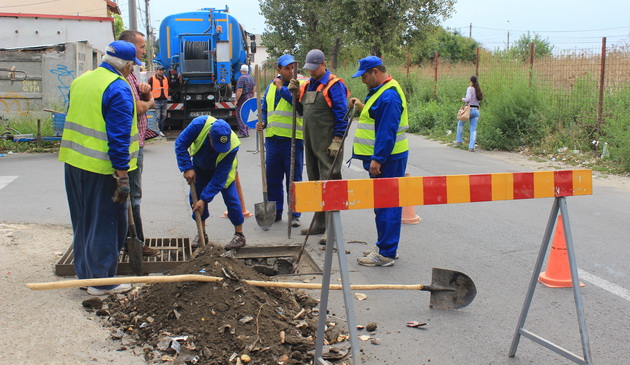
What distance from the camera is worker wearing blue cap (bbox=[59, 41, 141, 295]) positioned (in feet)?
15.3

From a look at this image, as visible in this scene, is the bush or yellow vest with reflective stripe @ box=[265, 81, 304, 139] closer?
yellow vest with reflective stripe @ box=[265, 81, 304, 139]

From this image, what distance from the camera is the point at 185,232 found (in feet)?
23.5

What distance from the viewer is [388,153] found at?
18.6ft

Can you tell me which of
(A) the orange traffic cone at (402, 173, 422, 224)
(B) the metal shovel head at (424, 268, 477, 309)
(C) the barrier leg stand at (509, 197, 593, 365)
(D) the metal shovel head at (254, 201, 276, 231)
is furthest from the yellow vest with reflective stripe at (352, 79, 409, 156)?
(C) the barrier leg stand at (509, 197, 593, 365)

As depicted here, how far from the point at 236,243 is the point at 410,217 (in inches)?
96.6

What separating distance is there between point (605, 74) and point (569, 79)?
44.8 inches

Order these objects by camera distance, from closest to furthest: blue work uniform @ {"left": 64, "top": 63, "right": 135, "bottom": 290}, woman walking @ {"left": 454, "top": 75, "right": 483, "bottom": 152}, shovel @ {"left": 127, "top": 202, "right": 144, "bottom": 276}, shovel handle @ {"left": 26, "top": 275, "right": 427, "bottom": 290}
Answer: shovel handle @ {"left": 26, "top": 275, "right": 427, "bottom": 290}
blue work uniform @ {"left": 64, "top": 63, "right": 135, "bottom": 290}
shovel @ {"left": 127, "top": 202, "right": 144, "bottom": 276}
woman walking @ {"left": 454, "top": 75, "right": 483, "bottom": 152}

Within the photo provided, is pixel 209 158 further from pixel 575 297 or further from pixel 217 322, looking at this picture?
pixel 575 297

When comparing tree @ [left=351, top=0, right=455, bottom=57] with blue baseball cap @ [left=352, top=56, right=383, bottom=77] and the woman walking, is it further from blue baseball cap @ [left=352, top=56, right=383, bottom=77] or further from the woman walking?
blue baseball cap @ [left=352, top=56, right=383, bottom=77]

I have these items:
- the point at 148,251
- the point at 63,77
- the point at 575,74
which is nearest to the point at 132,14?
the point at 63,77

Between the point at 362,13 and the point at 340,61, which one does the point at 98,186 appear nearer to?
the point at 362,13

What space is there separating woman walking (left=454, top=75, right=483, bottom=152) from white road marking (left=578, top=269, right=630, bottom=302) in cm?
897

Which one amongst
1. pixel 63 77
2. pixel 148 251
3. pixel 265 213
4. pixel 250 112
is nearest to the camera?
pixel 148 251

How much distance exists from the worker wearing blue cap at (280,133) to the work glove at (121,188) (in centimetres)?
277
